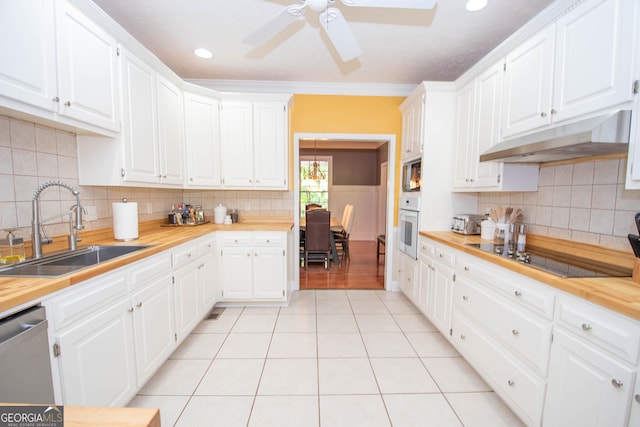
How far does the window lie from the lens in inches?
278

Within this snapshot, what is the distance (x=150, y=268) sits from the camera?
67.7 inches

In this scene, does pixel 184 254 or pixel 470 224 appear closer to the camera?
pixel 184 254

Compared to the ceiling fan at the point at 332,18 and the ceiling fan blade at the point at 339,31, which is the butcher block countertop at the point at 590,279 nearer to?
the ceiling fan at the point at 332,18

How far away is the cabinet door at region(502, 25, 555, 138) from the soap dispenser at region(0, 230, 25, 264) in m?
3.06

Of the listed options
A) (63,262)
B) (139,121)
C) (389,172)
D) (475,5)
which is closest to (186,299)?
(63,262)

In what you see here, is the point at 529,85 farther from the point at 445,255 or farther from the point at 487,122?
the point at 445,255

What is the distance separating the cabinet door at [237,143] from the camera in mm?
3047

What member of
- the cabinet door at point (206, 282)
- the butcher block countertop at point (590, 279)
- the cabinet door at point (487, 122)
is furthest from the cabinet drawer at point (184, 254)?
the cabinet door at point (487, 122)

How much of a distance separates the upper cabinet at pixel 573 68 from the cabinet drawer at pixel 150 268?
8.61 feet

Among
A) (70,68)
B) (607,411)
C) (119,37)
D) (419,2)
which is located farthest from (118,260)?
(607,411)

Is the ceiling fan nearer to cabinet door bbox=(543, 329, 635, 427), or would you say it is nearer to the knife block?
the knife block

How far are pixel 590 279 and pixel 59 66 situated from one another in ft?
9.23

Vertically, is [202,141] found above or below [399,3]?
below

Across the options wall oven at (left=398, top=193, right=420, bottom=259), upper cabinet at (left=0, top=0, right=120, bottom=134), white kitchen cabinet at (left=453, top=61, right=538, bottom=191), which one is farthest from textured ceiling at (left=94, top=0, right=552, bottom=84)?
wall oven at (left=398, top=193, right=420, bottom=259)
